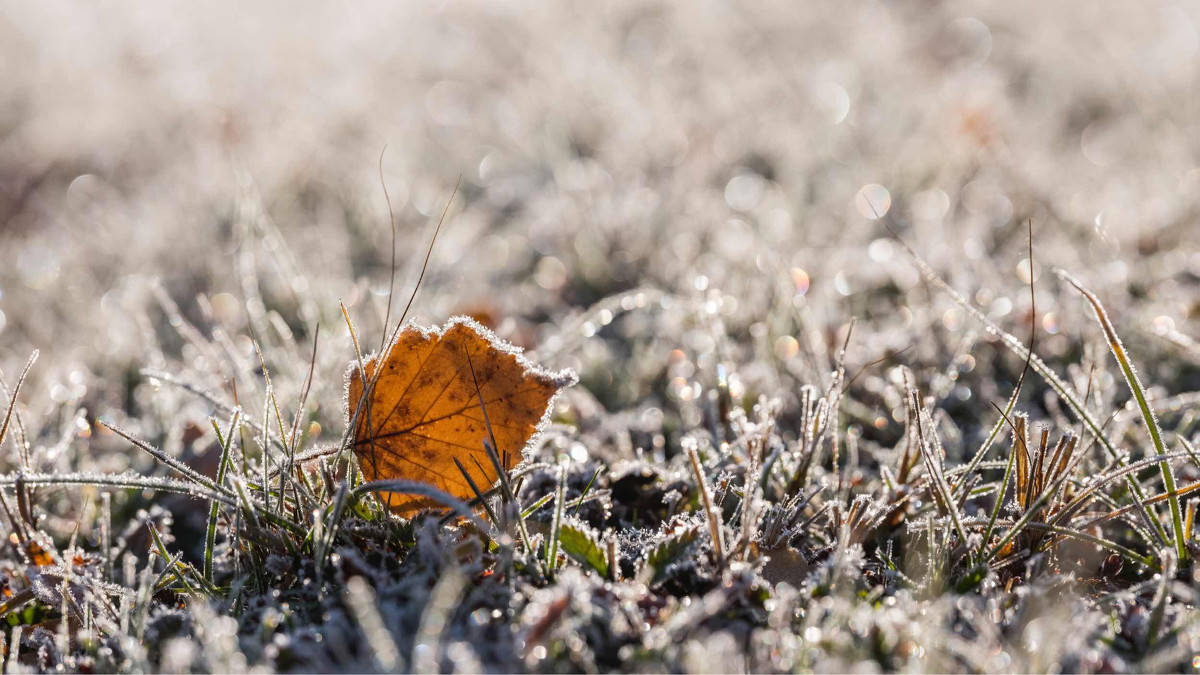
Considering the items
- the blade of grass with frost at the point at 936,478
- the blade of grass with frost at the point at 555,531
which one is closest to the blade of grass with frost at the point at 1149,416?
the blade of grass with frost at the point at 936,478

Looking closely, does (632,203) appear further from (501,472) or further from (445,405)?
(501,472)

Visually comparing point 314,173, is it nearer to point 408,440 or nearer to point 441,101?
point 441,101

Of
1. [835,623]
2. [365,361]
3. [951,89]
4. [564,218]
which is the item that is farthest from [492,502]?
[951,89]

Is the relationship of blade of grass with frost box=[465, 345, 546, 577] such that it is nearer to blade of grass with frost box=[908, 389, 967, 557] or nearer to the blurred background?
the blurred background

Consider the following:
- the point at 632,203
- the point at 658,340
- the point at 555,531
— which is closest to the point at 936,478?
the point at 555,531

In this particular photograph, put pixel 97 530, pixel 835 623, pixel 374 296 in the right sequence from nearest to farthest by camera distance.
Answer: pixel 835 623 < pixel 97 530 < pixel 374 296

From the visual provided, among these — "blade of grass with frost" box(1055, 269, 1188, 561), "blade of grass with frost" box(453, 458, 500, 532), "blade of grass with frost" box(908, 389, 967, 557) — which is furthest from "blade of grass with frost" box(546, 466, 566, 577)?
"blade of grass with frost" box(1055, 269, 1188, 561)
